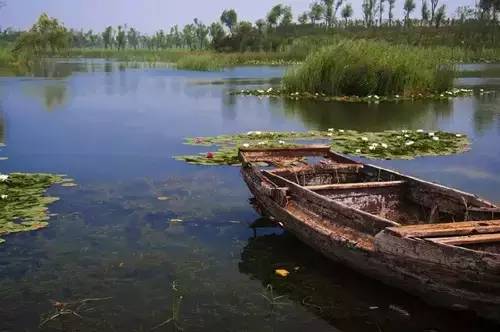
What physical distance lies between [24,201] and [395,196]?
15.7ft

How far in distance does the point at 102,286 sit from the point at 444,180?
19.2 ft

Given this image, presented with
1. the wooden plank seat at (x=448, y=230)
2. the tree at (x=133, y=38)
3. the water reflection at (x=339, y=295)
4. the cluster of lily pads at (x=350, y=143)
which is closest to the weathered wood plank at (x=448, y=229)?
the wooden plank seat at (x=448, y=230)

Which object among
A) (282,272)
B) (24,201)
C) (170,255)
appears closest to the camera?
(282,272)

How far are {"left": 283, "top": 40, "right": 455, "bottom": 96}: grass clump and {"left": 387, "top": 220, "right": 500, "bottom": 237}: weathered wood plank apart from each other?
1586 cm

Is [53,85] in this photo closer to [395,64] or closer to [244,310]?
[395,64]

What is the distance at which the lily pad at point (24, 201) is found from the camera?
6.43 metres

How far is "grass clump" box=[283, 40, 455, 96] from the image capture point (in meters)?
19.9

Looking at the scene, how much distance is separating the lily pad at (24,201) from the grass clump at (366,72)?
533 inches

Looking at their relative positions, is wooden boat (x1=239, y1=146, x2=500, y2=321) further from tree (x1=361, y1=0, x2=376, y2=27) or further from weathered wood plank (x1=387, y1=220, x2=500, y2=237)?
tree (x1=361, y1=0, x2=376, y2=27)

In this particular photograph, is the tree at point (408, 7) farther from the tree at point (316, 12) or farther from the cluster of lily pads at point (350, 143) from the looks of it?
the cluster of lily pads at point (350, 143)

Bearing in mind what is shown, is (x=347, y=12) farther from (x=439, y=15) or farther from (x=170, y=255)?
(x=170, y=255)

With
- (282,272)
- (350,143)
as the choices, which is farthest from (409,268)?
(350,143)

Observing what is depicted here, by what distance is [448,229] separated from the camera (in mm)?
4477

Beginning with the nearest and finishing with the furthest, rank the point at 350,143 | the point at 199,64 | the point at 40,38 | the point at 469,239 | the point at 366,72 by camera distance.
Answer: the point at 469,239 < the point at 350,143 < the point at 366,72 < the point at 199,64 < the point at 40,38
